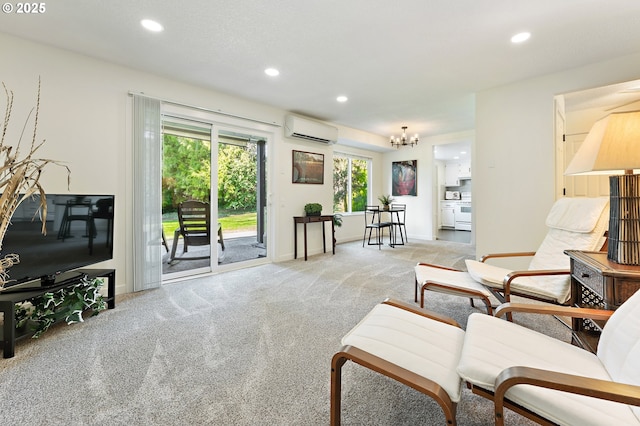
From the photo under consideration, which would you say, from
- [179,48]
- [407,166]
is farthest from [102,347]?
[407,166]

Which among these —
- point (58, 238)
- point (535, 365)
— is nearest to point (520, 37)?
point (535, 365)

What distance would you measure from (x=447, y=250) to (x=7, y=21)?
6.59 m

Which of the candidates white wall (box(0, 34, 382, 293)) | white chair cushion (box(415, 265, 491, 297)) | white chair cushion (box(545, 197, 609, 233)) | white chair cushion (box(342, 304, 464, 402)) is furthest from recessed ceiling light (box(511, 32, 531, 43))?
white wall (box(0, 34, 382, 293))

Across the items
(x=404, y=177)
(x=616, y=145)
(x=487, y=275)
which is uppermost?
(x=404, y=177)

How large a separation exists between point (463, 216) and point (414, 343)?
907 centimetres

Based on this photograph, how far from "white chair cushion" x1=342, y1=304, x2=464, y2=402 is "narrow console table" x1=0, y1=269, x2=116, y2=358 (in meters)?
2.28

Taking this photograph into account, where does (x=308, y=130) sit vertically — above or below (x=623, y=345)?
above

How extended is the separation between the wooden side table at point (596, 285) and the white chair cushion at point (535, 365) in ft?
1.32

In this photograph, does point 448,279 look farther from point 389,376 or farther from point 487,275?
point 389,376

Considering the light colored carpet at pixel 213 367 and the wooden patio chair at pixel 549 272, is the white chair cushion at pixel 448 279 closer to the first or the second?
the wooden patio chair at pixel 549 272

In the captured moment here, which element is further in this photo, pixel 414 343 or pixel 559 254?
pixel 559 254

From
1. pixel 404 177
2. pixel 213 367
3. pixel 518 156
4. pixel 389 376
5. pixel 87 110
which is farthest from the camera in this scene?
pixel 404 177

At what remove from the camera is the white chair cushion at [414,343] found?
41.0 inches

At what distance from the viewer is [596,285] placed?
148cm
